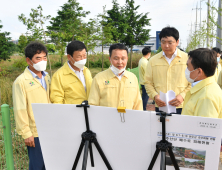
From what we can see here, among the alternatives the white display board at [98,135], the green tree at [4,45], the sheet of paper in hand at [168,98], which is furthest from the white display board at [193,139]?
the green tree at [4,45]

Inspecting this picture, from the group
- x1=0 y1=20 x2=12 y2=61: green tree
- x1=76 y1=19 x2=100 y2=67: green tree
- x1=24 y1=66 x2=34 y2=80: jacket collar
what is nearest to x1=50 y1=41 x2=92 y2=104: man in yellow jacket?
x1=24 y1=66 x2=34 y2=80: jacket collar

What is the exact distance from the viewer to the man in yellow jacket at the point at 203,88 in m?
1.64

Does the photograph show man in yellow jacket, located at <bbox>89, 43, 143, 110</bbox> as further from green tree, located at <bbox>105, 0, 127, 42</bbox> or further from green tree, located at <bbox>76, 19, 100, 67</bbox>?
green tree, located at <bbox>105, 0, 127, 42</bbox>

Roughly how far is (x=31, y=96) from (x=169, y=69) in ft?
6.76

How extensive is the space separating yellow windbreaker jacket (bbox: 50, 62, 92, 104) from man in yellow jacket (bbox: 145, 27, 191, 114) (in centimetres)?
114

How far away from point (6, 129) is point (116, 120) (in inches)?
72.2

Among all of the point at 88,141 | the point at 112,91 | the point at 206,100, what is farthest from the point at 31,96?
the point at 206,100

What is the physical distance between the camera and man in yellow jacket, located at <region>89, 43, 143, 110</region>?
246 centimetres

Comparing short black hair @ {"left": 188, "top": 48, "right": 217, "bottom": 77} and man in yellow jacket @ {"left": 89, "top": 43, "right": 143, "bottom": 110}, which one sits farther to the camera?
man in yellow jacket @ {"left": 89, "top": 43, "right": 143, "bottom": 110}

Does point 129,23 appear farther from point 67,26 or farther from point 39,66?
point 39,66

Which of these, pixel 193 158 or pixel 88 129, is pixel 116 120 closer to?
pixel 88 129

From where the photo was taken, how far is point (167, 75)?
323 cm

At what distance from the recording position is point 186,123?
1.29 meters

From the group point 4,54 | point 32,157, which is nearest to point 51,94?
point 32,157
